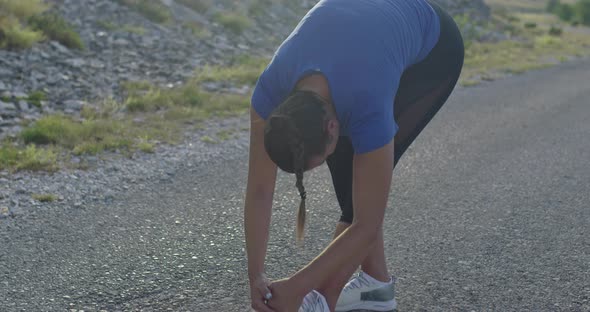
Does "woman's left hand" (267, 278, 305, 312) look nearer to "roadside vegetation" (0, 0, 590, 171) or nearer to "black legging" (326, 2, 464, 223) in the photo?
"black legging" (326, 2, 464, 223)

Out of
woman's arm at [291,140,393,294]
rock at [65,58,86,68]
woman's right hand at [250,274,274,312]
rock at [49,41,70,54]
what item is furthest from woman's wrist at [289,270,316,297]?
rock at [49,41,70,54]

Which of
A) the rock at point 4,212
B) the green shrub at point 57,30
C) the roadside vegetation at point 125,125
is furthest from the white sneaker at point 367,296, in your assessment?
the green shrub at point 57,30

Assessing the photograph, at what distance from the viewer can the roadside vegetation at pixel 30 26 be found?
9375 millimetres

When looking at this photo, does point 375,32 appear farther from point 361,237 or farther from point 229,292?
point 229,292

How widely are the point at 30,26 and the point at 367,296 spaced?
328 inches

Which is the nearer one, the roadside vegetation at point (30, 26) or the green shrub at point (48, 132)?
the green shrub at point (48, 132)

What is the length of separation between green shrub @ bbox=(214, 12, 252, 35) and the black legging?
11096mm

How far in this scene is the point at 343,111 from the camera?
2.44m

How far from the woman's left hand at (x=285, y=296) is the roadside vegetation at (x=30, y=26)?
7630 mm

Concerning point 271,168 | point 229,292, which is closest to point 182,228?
point 229,292

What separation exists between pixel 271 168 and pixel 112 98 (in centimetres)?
573

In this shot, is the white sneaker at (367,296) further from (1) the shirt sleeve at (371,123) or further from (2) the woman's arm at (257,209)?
(1) the shirt sleeve at (371,123)

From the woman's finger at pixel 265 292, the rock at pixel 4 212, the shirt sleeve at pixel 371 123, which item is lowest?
the rock at pixel 4 212

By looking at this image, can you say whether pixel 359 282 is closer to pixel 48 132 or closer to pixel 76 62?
pixel 48 132
